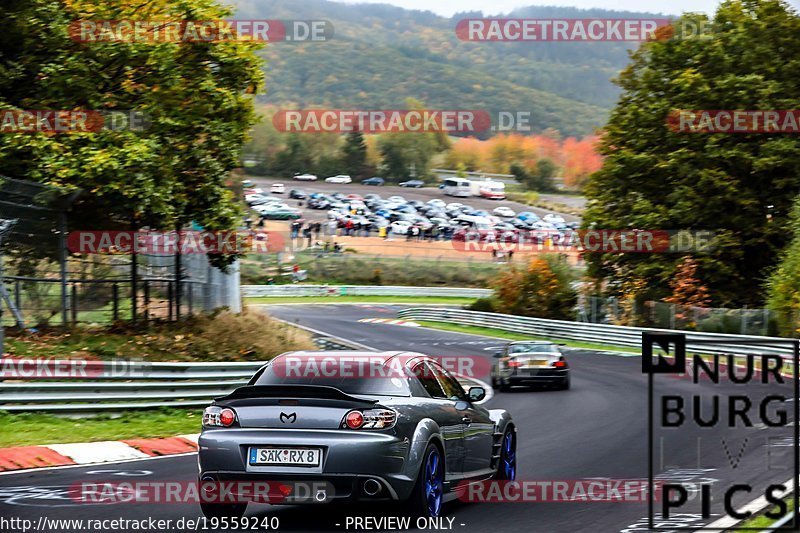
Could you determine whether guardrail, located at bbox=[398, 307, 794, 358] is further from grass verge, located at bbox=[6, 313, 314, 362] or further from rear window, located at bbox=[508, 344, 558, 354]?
grass verge, located at bbox=[6, 313, 314, 362]

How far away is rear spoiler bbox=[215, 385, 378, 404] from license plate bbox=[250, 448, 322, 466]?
43cm

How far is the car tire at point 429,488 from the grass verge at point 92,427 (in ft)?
23.4

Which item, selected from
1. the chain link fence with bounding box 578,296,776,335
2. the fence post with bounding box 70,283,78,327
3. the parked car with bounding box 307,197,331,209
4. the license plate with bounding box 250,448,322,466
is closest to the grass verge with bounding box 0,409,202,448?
the fence post with bounding box 70,283,78,327

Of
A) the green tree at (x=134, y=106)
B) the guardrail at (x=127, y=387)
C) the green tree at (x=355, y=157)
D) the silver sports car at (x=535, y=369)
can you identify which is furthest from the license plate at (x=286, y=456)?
the green tree at (x=355, y=157)

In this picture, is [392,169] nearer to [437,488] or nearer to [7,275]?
[7,275]

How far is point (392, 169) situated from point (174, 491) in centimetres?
16281

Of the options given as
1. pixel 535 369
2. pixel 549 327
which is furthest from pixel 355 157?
pixel 535 369

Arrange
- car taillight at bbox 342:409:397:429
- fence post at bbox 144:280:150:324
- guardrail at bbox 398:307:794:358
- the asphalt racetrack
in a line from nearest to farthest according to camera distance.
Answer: car taillight at bbox 342:409:397:429 → the asphalt racetrack → fence post at bbox 144:280:150:324 → guardrail at bbox 398:307:794:358

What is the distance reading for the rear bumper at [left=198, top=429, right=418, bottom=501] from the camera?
28.7 feet

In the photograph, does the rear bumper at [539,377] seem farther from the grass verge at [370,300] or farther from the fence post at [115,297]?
the grass verge at [370,300]

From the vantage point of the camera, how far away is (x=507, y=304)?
58.2 metres

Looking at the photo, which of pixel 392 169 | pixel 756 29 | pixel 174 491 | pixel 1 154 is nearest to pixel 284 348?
pixel 1 154

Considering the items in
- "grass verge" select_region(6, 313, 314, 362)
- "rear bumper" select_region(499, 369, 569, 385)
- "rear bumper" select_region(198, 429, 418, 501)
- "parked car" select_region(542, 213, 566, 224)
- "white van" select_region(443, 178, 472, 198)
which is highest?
"white van" select_region(443, 178, 472, 198)

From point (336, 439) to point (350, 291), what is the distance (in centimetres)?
7585
